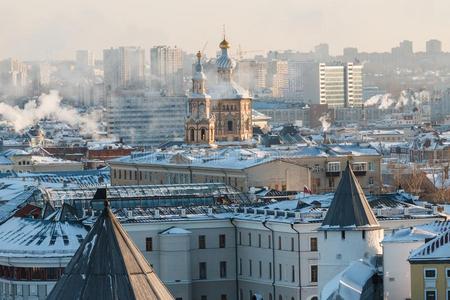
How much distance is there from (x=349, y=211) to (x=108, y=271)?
32.2m

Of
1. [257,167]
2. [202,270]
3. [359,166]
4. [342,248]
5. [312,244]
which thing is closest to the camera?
[342,248]

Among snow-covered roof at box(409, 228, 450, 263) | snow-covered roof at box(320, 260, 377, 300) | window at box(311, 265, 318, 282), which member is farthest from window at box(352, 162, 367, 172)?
snow-covered roof at box(409, 228, 450, 263)

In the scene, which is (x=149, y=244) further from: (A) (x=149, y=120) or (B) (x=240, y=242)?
(A) (x=149, y=120)

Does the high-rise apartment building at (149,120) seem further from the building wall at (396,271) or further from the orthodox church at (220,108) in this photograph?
the building wall at (396,271)

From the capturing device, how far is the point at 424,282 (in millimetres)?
47906

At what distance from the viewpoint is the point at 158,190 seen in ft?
232

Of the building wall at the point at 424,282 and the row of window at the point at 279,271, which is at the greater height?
the building wall at the point at 424,282

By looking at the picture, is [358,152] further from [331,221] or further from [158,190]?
[331,221]

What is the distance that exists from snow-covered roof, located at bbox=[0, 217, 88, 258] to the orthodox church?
44.4 meters

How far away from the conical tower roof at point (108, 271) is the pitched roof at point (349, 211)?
103 ft

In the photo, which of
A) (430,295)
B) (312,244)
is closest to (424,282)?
(430,295)

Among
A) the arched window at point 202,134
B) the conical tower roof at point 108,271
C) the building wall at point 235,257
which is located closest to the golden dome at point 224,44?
the arched window at point 202,134

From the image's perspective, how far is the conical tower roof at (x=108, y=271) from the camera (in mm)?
19812

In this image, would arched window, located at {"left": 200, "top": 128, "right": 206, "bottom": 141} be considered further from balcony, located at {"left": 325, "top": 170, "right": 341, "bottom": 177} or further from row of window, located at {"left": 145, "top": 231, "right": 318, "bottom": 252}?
row of window, located at {"left": 145, "top": 231, "right": 318, "bottom": 252}
